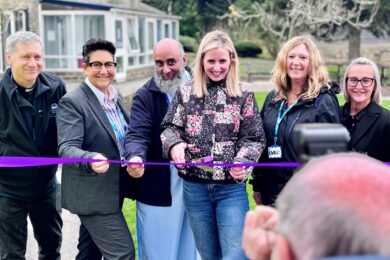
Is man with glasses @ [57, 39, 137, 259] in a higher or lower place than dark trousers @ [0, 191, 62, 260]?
higher

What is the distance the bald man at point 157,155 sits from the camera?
4805 mm

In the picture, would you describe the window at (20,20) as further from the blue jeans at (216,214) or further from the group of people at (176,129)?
the blue jeans at (216,214)

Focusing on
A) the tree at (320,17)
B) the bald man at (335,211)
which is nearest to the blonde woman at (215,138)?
the bald man at (335,211)

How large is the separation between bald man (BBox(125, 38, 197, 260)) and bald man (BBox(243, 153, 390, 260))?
350 cm

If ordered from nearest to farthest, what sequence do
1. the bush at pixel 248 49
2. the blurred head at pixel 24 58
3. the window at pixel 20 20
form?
1. the blurred head at pixel 24 58
2. the window at pixel 20 20
3. the bush at pixel 248 49

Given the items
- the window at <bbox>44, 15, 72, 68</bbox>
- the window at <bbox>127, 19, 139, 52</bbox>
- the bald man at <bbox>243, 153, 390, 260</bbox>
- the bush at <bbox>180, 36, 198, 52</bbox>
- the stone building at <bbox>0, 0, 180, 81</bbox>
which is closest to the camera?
the bald man at <bbox>243, 153, 390, 260</bbox>

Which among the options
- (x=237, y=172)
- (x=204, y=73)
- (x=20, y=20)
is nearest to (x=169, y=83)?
(x=204, y=73)

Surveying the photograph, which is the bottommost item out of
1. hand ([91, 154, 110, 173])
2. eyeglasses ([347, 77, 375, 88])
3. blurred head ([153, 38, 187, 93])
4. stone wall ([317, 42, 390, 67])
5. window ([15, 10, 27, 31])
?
hand ([91, 154, 110, 173])

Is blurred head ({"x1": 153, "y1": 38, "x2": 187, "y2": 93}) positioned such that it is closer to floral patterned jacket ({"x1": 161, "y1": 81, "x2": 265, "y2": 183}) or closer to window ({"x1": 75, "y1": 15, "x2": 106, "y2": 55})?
floral patterned jacket ({"x1": 161, "y1": 81, "x2": 265, "y2": 183})

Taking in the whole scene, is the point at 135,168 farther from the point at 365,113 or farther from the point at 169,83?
the point at 365,113

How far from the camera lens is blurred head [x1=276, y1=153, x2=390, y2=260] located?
1.03m

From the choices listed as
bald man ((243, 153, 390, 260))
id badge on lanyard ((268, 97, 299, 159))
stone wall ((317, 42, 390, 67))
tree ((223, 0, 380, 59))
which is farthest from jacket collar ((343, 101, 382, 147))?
stone wall ((317, 42, 390, 67))

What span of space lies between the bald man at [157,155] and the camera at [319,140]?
3.30m

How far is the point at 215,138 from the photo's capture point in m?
4.48
